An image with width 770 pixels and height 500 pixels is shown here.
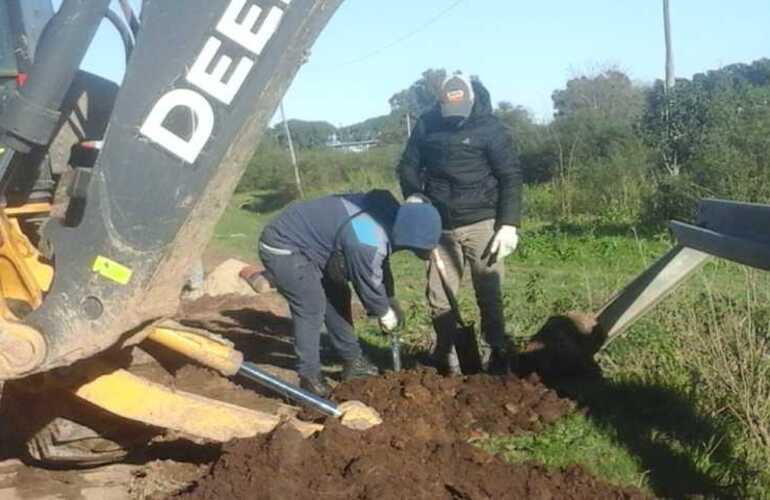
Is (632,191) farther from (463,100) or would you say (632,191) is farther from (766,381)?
(766,381)

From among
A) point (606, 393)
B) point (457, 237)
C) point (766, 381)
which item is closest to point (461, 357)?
point (457, 237)

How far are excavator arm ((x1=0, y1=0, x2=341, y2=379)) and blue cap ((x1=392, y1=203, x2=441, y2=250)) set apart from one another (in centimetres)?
245

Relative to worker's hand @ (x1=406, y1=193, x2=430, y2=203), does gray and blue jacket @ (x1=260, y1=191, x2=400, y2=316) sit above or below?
below

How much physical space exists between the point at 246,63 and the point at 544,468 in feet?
8.45

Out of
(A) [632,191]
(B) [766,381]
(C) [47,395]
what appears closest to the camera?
(C) [47,395]

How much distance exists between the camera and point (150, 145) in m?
4.34

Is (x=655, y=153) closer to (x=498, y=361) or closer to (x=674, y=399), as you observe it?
(x=498, y=361)

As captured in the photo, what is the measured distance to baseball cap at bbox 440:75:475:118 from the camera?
8.03 m

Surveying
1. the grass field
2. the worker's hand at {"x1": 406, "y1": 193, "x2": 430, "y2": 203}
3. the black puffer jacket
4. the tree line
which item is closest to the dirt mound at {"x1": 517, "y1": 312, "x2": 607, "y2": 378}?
the grass field

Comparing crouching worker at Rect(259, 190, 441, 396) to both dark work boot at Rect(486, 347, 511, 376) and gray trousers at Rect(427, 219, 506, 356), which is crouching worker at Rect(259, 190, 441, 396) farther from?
dark work boot at Rect(486, 347, 511, 376)

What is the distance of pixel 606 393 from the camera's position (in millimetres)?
7332

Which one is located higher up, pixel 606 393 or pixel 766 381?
pixel 766 381

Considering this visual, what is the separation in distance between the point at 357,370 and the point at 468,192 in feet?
4.67

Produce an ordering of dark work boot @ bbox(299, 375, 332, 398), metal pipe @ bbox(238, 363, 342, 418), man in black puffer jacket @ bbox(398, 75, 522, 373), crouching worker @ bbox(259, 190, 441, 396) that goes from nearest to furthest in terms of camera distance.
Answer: metal pipe @ bbox(238, 363, 342, 418), crouching worker @ bbox(259, 190, 441, 396), dark work boot @ bbox(299, 375, 332, 398), man in black puffer jacket @ bbox(398, 75, 522, 373)
